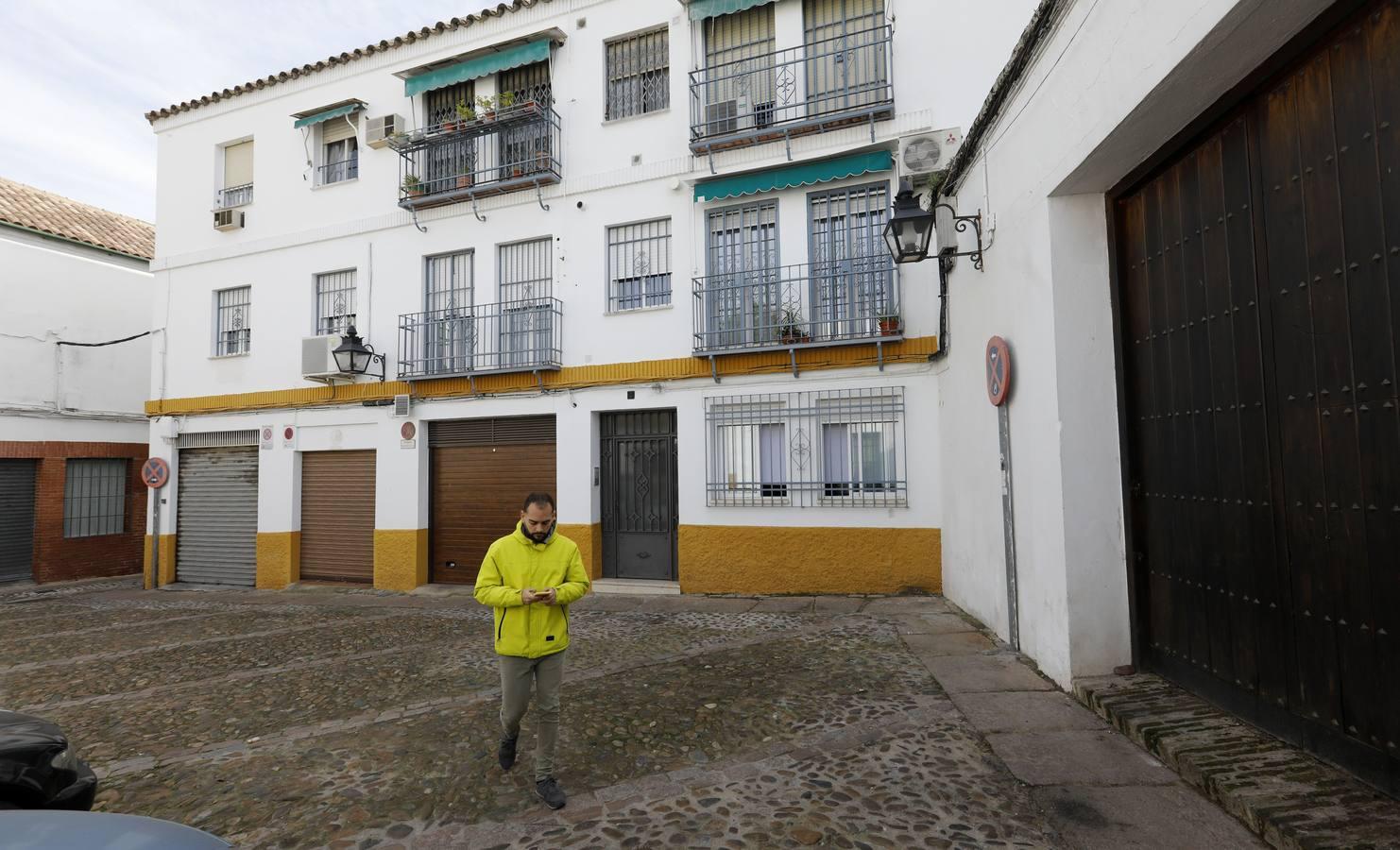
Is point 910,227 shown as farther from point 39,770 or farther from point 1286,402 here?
point 39,770

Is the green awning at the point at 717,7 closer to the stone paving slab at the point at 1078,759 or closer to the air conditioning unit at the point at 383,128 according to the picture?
the air conditioning unit at the point at 383,128

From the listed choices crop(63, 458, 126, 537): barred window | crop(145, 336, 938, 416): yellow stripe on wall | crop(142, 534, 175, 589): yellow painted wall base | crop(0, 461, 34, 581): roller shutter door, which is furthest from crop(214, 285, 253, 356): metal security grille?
crop(0, 461, 34, 581): roller shutter door

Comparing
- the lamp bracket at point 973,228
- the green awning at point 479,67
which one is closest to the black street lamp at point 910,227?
the lamp bracket at point 973,228

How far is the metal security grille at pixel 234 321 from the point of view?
13.3 meters

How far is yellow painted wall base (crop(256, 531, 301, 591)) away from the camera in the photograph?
1248cm

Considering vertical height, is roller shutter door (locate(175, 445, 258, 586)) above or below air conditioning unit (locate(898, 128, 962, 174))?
below

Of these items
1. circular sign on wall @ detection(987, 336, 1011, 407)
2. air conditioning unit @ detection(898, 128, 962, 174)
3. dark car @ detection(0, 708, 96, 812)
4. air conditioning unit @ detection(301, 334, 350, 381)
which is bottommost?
dark car @ detection(0, 708, 96, 812)

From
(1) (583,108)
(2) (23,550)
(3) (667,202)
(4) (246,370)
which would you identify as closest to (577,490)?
(3) (667,202)

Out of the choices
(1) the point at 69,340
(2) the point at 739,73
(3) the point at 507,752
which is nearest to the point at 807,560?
(3) the point at 507,752

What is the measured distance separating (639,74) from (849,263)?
4525 mm

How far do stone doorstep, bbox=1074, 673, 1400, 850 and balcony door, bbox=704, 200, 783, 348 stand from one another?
6311 mm

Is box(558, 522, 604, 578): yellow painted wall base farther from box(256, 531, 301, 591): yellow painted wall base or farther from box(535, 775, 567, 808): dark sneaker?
box(535, 775, 567, 808): dark sneaker

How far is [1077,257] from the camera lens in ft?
16.3

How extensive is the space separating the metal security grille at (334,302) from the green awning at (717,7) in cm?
714
